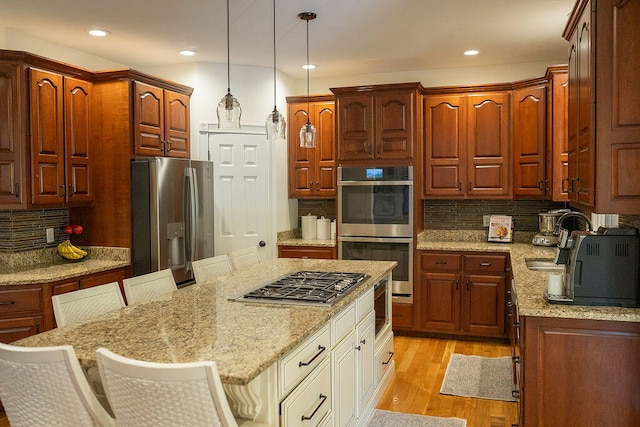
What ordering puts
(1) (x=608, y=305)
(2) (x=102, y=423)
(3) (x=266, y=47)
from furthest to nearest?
(3) (x=266, y=47) → (1) (x=608, y=305) → (2) (x=102, y=423)

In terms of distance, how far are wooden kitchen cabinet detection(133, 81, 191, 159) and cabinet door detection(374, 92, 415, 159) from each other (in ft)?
5.99

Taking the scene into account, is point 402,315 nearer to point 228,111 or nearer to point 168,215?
point 168,215

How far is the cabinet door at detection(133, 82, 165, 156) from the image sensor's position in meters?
4.40

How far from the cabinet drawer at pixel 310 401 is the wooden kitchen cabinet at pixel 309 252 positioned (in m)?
2.93

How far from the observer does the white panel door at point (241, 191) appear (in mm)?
5324

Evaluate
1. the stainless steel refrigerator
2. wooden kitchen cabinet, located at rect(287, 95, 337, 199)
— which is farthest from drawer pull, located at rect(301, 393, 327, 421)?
wooden kitchen cabinet, located at rect(287, 95, 337, 199)

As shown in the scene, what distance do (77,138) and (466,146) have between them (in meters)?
3.45

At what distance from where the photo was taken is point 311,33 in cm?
422

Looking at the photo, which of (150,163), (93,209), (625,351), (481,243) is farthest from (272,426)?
(481,243)

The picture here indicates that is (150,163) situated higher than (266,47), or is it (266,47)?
(266,47)

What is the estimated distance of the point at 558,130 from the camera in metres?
4.63

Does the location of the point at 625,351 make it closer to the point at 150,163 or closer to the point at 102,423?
the point at 102,423

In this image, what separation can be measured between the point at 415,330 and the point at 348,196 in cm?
145

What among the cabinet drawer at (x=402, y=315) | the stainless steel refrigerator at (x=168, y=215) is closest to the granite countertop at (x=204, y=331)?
the stainless steel refrigerator at (x=168, y=215)
